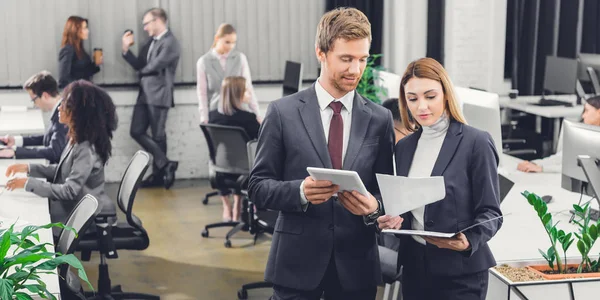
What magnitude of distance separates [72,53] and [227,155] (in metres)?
2.60

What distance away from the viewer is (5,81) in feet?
26.7

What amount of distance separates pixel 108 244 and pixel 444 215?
92.6 inches

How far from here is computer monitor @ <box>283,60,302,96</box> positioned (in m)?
7.50

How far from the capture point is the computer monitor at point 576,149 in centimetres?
397

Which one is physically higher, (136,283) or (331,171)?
(331,171)

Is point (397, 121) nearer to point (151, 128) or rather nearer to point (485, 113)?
point (485, 113)

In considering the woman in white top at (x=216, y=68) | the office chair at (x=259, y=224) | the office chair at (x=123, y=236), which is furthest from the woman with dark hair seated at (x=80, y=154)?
the woman in white top at (x=216, y=68)

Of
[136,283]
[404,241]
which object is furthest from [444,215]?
[136,283]

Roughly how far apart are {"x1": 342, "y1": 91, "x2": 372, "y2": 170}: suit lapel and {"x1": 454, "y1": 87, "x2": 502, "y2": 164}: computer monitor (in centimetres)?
188

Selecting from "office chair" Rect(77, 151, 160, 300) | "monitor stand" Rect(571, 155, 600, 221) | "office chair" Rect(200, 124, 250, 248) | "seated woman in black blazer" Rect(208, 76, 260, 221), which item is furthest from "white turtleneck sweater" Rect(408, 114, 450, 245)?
"seated woman in black blazer" Rect(208, 76, 260, 221)

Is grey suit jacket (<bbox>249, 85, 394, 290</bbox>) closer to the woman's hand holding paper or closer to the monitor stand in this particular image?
the woman's hand holding paper

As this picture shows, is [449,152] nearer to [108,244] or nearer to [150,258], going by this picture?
[108,244]

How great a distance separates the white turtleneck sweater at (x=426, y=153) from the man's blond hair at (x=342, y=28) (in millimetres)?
432

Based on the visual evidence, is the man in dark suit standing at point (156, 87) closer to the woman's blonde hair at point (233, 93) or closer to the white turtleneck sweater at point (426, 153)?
the woman's blonde hair at point (233, 93)
